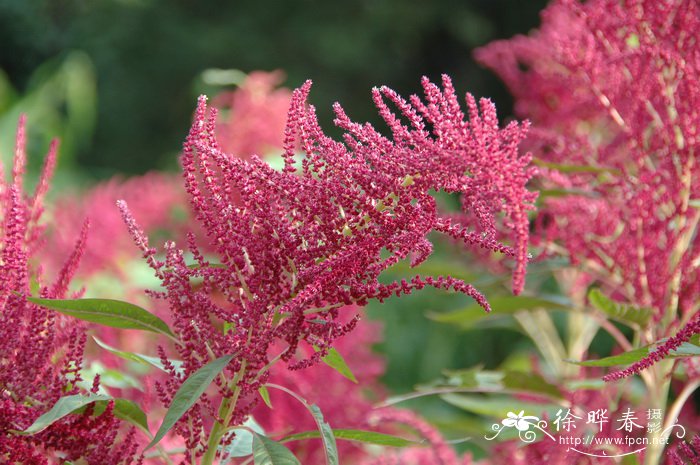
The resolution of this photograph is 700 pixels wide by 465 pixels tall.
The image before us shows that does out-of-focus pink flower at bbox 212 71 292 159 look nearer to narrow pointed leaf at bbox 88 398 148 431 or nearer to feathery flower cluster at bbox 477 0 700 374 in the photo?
feathery flower cluster at bbox 477 0 700 374

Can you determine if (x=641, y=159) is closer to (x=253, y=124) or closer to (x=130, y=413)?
(x=130, y=413)

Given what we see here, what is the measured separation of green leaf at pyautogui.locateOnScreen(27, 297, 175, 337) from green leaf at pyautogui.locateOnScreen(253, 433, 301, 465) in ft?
0.42

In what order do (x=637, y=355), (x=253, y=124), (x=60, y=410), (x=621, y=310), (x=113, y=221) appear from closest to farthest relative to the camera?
(x=60, y=410) < (x=637, y=355) < (x=621, y=310) < (x=253, y=124) < (x=113, y=221)

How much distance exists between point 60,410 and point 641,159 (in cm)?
86

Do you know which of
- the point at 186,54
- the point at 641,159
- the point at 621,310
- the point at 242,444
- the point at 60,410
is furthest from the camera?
the point at 186,54

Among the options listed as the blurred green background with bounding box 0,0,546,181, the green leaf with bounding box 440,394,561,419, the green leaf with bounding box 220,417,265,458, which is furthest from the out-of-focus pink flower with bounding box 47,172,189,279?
the blurred green background with bounding box 0,0,546,181

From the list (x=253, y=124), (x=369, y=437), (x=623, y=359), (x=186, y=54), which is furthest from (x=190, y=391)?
(x=186, y=54)

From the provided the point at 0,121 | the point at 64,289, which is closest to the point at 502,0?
the point at 0,121

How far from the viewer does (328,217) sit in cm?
69

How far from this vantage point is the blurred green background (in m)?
5.82

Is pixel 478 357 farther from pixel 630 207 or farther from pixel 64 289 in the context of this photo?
pixel 64 289

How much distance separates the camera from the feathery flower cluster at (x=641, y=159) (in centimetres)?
113

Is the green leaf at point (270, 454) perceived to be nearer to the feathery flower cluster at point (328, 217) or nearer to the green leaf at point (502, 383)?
the feathery flower cluster at point (328, 217)

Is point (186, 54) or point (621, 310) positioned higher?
point (186, 54)
